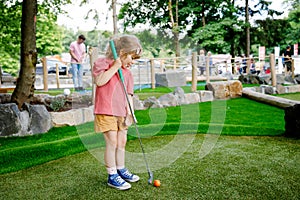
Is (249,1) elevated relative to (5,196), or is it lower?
elevated

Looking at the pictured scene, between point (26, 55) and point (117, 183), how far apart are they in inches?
135

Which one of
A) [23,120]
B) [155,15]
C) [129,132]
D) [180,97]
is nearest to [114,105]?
[129,132]

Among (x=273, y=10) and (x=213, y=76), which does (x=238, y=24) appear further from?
(x=213, y=76)

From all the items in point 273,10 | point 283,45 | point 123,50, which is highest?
point 273,10

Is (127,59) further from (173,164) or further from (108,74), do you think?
(173,164)

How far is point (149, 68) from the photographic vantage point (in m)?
10.3

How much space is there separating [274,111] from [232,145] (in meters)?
2.76

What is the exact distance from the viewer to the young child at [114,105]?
204cm

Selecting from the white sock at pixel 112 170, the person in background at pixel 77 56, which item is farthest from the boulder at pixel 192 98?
the white sock at pixel 112 170

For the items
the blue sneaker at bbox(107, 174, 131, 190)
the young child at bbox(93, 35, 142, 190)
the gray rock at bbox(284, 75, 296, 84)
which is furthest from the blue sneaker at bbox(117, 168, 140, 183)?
the gray rock at bbox(284, 75, 296, 84)

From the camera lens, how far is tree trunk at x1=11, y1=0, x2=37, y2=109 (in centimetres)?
475

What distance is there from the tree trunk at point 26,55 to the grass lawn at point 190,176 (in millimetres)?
2200

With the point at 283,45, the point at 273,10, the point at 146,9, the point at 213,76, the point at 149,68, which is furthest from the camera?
the point at 283,45

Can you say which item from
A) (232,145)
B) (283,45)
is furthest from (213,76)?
(283,45)
